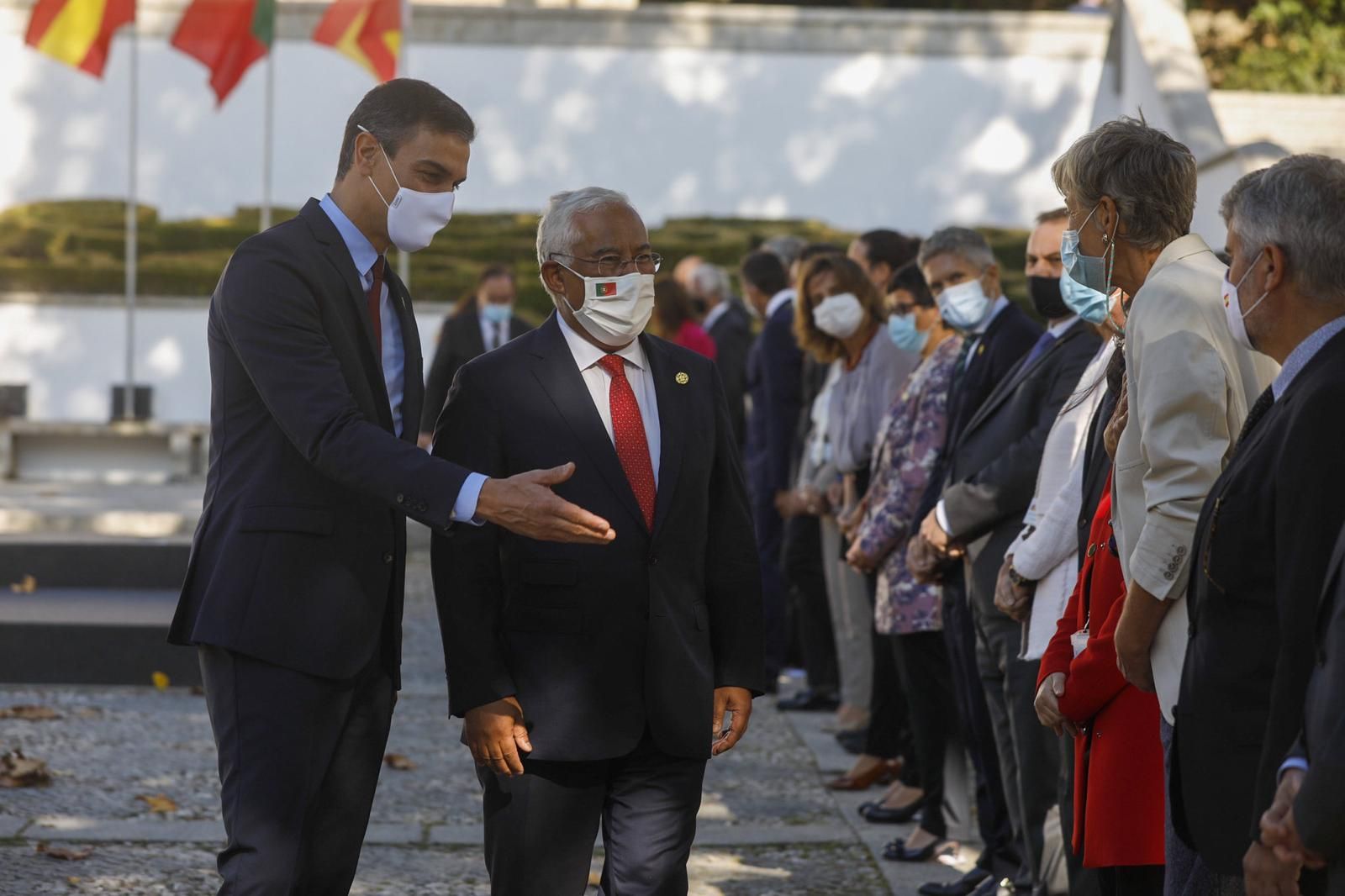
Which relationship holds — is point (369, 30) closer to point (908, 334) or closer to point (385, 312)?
point (908, 334)

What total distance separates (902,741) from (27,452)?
1419 cm

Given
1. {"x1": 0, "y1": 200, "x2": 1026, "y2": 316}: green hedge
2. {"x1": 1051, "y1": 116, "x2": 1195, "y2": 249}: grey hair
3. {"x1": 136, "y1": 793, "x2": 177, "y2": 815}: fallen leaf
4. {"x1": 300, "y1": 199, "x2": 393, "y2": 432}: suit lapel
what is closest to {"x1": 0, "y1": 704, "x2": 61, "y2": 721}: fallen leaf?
{"x1": 136, "y1": 793, "x2": 177, "y2": 815}: fallen leaf

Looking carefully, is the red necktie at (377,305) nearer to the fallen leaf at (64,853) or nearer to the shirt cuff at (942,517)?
the shirt cuff at (942,517)

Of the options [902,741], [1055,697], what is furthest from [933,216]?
[1055,697]

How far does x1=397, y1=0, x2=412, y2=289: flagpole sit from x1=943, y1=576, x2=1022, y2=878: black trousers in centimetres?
1273

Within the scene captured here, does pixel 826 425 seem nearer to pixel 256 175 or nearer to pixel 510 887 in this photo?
pixel 510 887

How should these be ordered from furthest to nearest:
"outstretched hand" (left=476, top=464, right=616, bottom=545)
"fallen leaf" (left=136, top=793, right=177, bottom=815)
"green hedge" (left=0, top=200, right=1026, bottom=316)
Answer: "green hedge" (left=0, top=200, right=1026, bottom=316) < "fallen leaf" (left=136, top=793, right=177, bottom=815) < "outstretched hand" (left=476, top=464, right=616, bottom=545)

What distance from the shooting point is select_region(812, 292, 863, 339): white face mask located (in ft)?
25.9

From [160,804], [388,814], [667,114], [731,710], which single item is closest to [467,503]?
[731,710]

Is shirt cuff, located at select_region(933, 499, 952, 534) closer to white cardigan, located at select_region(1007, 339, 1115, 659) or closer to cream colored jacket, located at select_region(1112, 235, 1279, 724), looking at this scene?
white cardigan, located at select_region(1007, 339, 1115, 659)

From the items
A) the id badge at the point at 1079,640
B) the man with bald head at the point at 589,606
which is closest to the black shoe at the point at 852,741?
the id badge at the point at 1079,640

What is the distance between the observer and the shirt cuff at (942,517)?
5.74m

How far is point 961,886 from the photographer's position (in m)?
5.87

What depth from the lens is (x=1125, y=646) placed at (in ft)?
12.1
